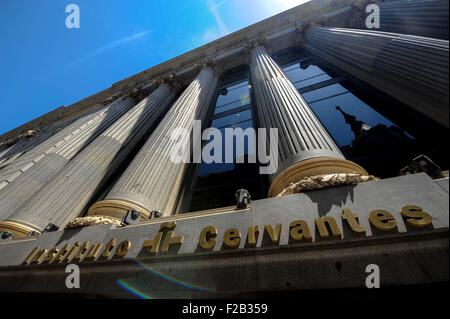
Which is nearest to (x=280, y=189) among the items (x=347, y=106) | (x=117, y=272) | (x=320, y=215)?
(x=320, y=215)

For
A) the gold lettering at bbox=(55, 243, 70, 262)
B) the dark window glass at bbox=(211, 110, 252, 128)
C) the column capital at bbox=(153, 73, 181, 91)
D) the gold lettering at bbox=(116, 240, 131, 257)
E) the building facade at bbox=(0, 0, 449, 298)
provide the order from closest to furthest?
the building facade at bbox=(0, 0, 449, 298)
the gold lettering at bbox=(116, 240, 131, 257)
the gold lettering at bbox=(55, 243, 70, 262)
the dark window glass at bbox=(211, 110, 252, 128)
the column capital at bbox=(153, 73, 181, 91)

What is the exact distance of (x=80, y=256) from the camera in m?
3.78

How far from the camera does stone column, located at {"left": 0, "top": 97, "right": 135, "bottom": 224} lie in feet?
23.6

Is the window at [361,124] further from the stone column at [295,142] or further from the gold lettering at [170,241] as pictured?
the gold lettering at [170,241]

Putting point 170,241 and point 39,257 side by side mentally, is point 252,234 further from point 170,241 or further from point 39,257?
point 39,257

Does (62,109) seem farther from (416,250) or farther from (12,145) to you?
(416,250)

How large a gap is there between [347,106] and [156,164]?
27.9ft

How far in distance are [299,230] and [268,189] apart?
4.40 m

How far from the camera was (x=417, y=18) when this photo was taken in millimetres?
7066

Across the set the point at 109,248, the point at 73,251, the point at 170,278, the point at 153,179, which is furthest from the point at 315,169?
the point at 73,251

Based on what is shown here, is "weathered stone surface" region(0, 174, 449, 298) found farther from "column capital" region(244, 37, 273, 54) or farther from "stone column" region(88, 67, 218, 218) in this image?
"column capital" region(244, 37, 273, 54)

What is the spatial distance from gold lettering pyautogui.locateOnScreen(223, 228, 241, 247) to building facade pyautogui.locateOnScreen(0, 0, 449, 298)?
2 centimetres

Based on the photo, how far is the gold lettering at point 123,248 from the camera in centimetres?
347

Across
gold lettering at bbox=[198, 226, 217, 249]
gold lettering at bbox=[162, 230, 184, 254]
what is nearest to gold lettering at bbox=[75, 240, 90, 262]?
gold lettering at bbox=[162, 230, 184, 254]
